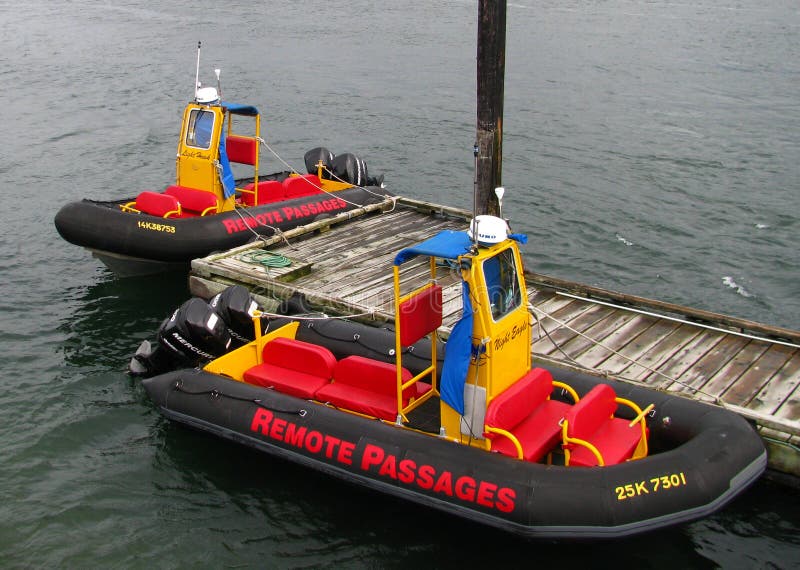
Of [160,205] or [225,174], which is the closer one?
[160,205]

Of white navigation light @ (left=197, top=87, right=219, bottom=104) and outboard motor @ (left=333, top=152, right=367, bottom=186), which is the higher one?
white navigation light @ (left=197, top=87, right=219, bottom=104)

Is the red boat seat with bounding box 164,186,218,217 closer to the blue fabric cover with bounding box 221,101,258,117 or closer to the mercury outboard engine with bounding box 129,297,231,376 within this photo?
the blue fabric cover with bounding box 221,101,258,117

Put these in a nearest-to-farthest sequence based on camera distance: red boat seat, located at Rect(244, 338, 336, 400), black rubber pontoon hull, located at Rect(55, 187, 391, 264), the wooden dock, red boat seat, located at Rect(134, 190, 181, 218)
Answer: the wooden dock < red boat seat, located at Rect(244, 338, 336, 400) < black rubber pontoon hull, located at Rect(55, 187, 391, 264) < red boat seat, located at Rect(134, 190, 181, 218)

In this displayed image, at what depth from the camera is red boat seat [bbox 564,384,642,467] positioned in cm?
687

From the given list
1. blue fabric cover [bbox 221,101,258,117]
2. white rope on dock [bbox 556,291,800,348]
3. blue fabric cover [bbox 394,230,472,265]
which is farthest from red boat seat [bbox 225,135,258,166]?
blue fabric cover [bbox 394,230,472,265]

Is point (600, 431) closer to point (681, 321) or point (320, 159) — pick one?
point (681, 321)

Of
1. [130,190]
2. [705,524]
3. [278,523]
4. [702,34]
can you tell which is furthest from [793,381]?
[702,34]

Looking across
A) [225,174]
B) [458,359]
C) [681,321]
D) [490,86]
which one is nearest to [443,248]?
[458,359]

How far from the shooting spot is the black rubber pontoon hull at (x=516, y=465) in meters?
6.45

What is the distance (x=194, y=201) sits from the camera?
12703 mm

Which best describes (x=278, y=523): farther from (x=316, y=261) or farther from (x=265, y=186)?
(x=265, y=186)

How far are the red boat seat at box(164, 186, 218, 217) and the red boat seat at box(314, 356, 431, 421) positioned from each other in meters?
5.17

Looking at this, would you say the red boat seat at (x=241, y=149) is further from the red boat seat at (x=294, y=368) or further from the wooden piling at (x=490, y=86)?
the red boat seat at (x=294, y=368)

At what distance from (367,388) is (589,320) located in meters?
2.99
